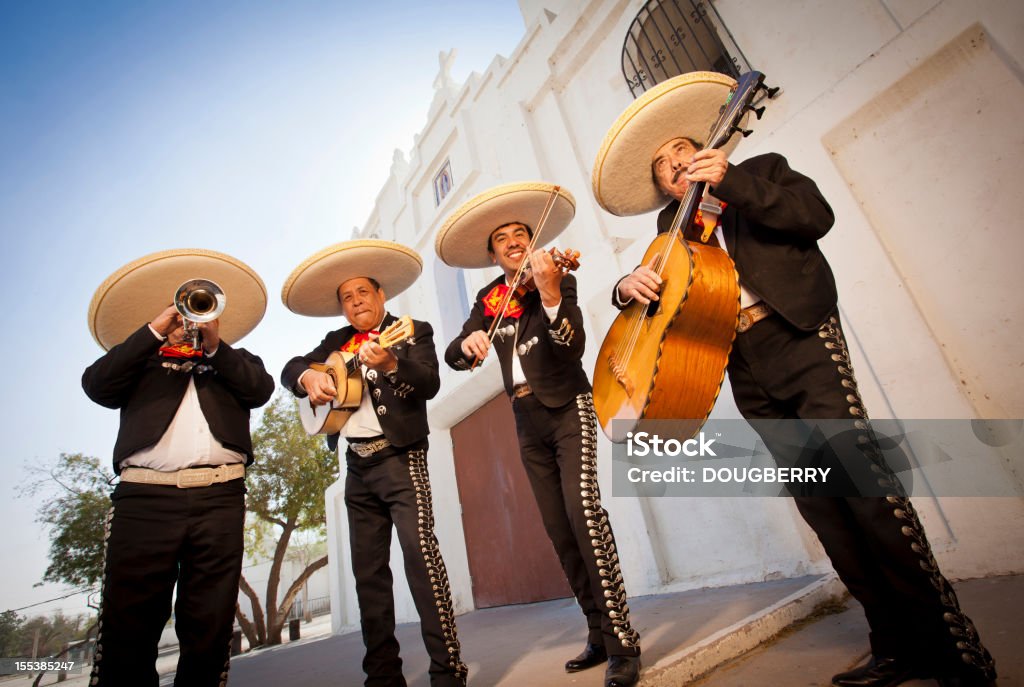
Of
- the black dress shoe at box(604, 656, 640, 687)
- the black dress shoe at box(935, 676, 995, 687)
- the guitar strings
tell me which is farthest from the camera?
the guitar strings

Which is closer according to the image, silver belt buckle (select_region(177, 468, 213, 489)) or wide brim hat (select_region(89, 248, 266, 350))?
silver belt buckle (select_region(177, 468, 213, 489))

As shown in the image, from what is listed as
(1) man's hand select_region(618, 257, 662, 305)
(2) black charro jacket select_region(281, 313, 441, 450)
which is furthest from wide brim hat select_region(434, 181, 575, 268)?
(1) man's hand select_region(618, 257, 662, 305)

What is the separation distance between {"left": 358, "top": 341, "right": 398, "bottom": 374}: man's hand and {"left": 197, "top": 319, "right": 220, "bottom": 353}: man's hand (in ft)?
2.54

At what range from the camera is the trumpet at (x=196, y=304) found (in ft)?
8.32

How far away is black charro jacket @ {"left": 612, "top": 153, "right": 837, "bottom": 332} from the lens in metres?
1.98

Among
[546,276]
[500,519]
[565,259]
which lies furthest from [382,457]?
[500,519]

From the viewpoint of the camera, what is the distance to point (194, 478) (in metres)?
2.44

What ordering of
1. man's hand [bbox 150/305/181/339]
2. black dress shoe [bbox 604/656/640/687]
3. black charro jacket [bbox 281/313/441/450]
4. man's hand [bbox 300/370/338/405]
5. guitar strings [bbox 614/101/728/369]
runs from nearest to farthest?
1. black dress shoe [bbox 604/656/640/687]
2. guitar strings [bbox 614/101/728/369]
3. man's hand [bbox 150/305/181/339]
4. black charro jacket [bbox 281/313/441/450]
5. man's hand [bbox 300/370/338/405]

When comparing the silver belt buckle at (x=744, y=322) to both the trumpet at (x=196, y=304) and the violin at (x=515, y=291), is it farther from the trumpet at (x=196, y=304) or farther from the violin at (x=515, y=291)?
the trumpet at (x=196, y=304)

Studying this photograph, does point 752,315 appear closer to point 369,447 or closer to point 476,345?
point 476,345

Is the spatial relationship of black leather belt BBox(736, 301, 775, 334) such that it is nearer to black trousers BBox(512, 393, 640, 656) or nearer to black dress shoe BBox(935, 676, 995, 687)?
black trousers BBox(512, 393, 640, 656)

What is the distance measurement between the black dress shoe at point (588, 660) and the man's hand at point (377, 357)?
66.6 inches

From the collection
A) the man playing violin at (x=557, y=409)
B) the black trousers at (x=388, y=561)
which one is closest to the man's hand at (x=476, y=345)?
the man playing violin at (x=557, y=409)

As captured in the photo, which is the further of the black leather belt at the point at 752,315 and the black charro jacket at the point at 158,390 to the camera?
the black charro jacket at the point at 158,390
